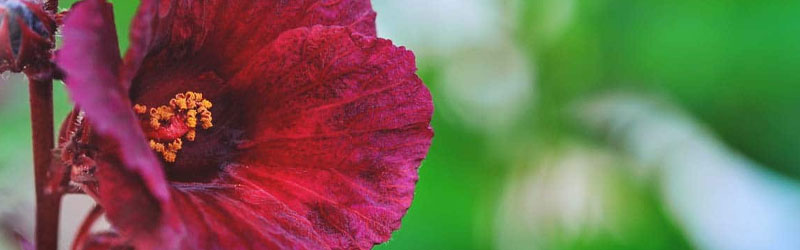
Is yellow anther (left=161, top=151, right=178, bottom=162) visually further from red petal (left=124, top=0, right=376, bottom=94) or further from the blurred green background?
the blurred green background

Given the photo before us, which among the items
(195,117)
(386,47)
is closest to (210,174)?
(195,117)

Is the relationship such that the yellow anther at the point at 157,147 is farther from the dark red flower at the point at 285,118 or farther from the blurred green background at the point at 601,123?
the blurred green background at the point at 601,123

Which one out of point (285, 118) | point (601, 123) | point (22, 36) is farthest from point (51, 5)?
point (601, 123)

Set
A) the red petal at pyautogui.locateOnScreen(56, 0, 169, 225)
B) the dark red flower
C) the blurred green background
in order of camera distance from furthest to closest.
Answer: the blurred green background
the dark red flower
the red petal at pyautogui.locateOnScreen(56, 0, 169, 225)

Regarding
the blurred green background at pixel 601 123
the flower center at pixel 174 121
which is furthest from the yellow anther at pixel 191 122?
the blurred green background at pixel 601 123

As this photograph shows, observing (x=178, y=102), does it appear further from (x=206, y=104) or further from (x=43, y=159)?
(x=43, y=159)

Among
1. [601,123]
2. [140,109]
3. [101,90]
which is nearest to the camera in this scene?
[101,90]

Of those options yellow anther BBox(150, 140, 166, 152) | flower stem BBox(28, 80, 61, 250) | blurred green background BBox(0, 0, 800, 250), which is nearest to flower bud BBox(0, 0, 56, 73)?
flower stem BBox(28, 80, 61, 250)

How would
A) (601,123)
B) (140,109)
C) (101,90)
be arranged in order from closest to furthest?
(101,90) → (140,109) → (601,123)
